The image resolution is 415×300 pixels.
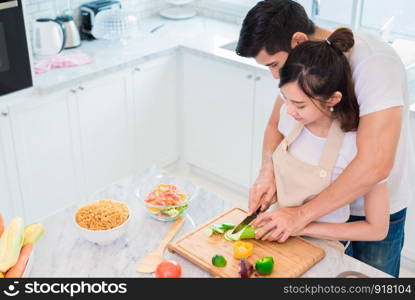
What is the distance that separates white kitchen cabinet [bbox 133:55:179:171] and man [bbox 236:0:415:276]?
1.71 metres

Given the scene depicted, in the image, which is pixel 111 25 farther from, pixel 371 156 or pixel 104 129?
pixel 371 156

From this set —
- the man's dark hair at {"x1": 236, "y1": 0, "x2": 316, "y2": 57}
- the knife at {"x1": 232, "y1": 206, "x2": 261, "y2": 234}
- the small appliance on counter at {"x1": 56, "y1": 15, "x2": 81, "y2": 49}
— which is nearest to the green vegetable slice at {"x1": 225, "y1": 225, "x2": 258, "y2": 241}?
the knife at {"x1": 232, "y1": 206, "x2": 261, "y2": 234}

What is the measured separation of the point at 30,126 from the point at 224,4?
1.74m

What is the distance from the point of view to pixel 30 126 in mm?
3068

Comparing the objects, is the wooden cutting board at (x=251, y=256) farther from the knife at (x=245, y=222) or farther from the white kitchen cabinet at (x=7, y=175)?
the white kitchen cabinet at (x=7, y=175)

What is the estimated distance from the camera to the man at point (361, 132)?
174cm

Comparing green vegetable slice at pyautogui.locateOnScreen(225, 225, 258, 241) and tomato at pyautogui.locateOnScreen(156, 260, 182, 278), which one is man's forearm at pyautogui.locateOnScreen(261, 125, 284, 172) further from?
tomato at pyautogui.locateOnScreen(156, 260, 182, 278)

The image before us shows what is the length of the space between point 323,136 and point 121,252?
27.9 inches

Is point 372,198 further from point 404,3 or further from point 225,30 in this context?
point 225,30

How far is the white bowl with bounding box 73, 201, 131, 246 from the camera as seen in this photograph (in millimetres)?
1778

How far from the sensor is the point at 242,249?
5.70ft

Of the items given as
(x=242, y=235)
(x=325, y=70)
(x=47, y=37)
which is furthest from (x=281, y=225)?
(x=47, y=37)

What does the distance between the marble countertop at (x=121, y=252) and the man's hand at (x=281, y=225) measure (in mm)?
100

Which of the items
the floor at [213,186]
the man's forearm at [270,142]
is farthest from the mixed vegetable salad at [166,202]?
the floor at [213,186]
